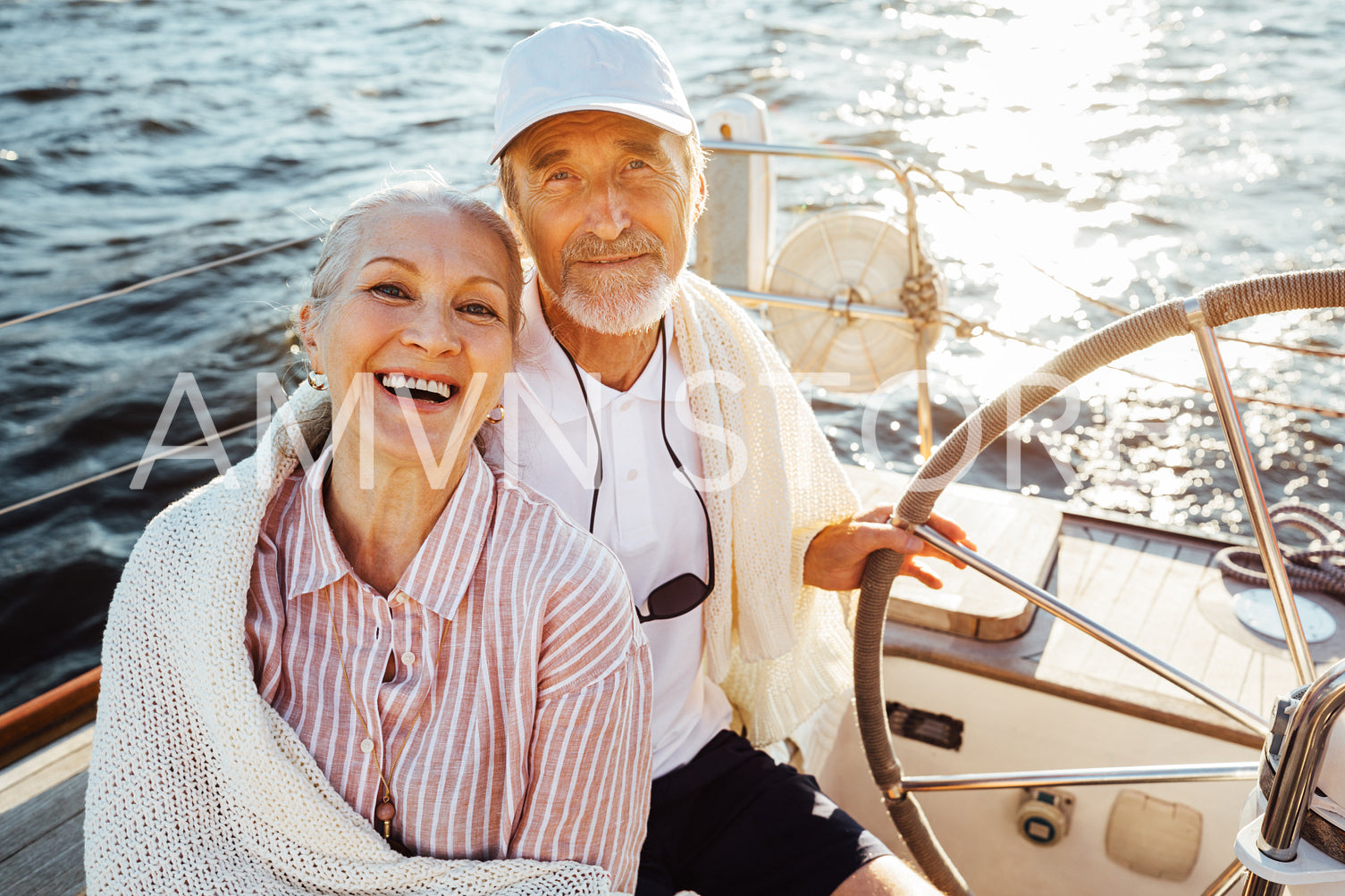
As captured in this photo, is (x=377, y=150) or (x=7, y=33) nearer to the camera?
(x=377, y=150)

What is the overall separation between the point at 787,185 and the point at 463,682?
6015mm

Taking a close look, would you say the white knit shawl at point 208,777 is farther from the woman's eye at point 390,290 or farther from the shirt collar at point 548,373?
the shirt collar at point 548,373

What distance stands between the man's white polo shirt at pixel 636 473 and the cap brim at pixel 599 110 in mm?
224

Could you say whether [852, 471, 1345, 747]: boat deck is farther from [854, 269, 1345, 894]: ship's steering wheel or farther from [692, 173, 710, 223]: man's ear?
[692, 173, 710, 223]: man's ear

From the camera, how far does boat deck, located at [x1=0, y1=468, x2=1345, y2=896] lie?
5.55ft

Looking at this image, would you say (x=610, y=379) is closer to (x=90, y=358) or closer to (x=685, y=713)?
(x=685, y=713)

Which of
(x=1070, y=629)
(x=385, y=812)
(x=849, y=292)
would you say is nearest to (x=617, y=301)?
(x=385, y=812)

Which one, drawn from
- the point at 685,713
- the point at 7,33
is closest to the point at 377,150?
the point at 7,33

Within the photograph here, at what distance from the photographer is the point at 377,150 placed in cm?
812

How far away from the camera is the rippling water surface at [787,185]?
4.75 metres

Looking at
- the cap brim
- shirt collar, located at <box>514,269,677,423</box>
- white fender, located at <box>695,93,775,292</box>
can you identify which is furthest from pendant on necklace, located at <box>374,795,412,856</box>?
white fender, located at <box>695,93,775,292</box>

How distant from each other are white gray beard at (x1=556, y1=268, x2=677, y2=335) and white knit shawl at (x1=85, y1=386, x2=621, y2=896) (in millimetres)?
527

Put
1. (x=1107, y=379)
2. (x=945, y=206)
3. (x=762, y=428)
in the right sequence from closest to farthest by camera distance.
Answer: (x=762, y=428), (x=1107, y=379), (x=945, y=206)

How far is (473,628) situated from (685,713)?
1.80 feet
